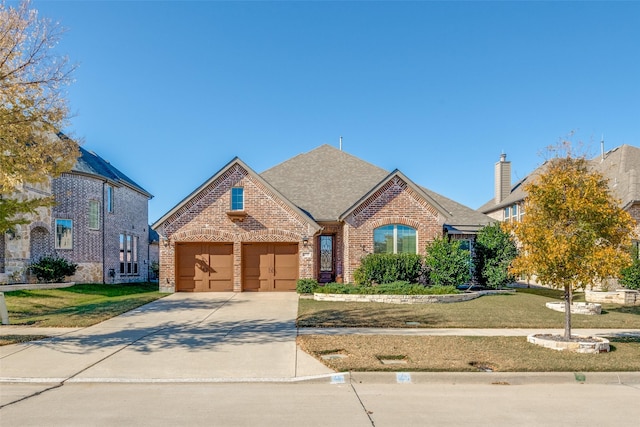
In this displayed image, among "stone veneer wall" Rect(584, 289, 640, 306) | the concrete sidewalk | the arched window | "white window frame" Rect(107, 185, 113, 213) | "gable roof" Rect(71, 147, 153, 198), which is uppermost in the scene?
"gable roof" Rect(71, 147, 153, 198)

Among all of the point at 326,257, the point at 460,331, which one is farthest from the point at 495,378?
the point at 326,257

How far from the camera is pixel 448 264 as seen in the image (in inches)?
749

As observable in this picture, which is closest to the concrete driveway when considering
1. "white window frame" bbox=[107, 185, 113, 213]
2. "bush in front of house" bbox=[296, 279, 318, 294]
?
"bush in front of house" bbox=[296, 279, 318, 294]

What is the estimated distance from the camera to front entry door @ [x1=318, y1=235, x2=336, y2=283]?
72.9 feet

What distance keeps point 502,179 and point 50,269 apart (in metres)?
30.3

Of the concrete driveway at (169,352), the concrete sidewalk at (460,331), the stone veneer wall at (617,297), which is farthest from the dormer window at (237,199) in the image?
the stone veneer wall at (617,297)

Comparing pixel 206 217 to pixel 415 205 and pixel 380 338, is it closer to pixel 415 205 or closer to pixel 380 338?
pixel 415 205

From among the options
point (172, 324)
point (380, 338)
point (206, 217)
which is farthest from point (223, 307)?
point (380, 338)

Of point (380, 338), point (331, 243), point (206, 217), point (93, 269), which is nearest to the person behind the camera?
point (380, 338)

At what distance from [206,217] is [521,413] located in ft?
54.9

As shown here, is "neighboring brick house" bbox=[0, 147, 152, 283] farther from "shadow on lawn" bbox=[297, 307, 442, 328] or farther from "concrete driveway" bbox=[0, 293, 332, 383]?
"shadow on lawn" bbox=[297, 307, 442, 328]

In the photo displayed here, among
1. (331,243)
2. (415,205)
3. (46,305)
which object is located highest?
(415,205)

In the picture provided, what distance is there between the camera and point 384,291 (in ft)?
55.2

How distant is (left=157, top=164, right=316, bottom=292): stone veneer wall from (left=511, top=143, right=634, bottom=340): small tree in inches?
458
